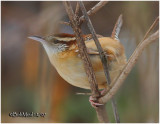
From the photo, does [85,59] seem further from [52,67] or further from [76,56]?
[52,67]

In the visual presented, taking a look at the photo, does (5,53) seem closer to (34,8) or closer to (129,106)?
(34,8)

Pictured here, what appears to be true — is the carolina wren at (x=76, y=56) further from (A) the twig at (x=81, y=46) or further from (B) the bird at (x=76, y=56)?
(A) the twig at (x=81, y=46)

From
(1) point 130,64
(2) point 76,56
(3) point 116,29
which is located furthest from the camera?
(3) point 116,29

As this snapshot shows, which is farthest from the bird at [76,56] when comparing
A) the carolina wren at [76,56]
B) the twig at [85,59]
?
the twig at [85,59]

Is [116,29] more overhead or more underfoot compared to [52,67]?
more overhead

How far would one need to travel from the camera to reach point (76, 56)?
37.2 inches

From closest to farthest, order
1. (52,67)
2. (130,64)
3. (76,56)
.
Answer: (130,64) < (76,56) < (52,67)

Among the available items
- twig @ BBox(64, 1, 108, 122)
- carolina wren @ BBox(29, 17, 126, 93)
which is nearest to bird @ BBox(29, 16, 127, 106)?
carolina wren @ BBox(29, 17, 126, 93)

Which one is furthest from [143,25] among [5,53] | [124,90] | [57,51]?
[5,53]

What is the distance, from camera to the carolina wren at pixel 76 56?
0.94m

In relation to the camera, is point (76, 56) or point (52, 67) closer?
point (76, 56)

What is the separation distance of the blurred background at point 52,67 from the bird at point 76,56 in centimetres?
5

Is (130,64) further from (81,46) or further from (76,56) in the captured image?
(76,56)

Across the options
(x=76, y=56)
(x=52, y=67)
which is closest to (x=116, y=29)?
(x=76, y=56)
